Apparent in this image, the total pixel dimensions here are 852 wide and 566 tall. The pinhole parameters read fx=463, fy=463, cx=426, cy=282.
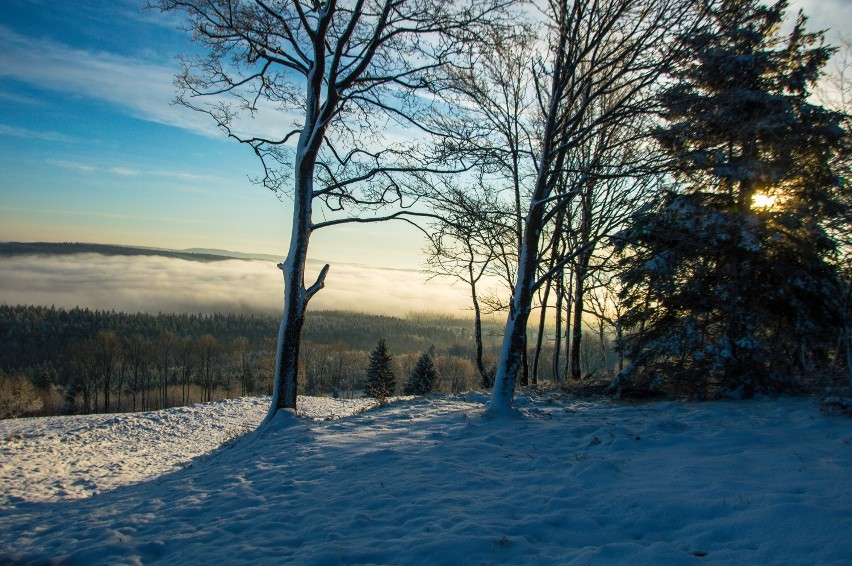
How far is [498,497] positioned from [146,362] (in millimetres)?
79924

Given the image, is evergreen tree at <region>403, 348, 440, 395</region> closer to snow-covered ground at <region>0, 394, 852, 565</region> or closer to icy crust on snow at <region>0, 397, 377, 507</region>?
icy crust on snow at <region>0, 397, 377, 507</region>

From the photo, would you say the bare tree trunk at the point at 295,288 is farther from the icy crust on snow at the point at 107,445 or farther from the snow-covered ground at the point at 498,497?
the icy crust on snow at the point at 107,445

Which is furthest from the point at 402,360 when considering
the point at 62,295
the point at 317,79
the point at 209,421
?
the point at 62,295

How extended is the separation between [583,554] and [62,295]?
9423 inches

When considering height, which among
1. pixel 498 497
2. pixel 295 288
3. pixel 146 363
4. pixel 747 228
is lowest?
pixel 146 363

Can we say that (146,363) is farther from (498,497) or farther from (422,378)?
(498,497)

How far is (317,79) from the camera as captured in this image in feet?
31.4

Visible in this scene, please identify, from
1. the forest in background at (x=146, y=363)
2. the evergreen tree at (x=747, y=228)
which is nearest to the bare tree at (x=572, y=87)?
the evergreen tree at (x=747, y=228)

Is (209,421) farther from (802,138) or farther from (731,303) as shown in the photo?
(802,138)

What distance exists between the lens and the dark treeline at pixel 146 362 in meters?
62.7

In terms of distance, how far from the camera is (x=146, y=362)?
70750 mm

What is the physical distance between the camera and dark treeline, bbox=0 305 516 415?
6269 centimetres

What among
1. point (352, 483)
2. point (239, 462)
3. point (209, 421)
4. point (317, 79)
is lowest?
point (209, 421)

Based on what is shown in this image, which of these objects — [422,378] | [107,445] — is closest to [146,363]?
[422,378]
